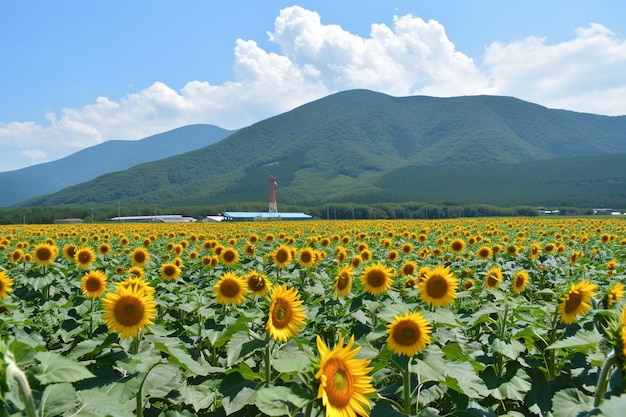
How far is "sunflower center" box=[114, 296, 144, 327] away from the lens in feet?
10.7

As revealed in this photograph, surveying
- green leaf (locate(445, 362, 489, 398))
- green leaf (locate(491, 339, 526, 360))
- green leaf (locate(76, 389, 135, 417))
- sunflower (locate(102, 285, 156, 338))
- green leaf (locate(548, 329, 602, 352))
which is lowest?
green leaf (locate(491, 339, 526, 360))

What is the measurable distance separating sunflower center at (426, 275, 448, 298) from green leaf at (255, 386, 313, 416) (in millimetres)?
2730

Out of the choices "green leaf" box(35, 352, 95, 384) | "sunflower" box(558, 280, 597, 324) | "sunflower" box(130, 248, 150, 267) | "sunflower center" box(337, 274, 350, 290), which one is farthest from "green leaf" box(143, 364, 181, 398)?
"sunflower" box(130, 248, 150, 267)

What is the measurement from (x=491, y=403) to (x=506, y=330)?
1104 mm

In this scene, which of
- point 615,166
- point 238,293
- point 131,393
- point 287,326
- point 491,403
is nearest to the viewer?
point 131,393

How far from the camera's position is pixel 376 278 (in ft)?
17.4

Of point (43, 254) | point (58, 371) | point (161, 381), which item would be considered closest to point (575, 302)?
point (161, 381)

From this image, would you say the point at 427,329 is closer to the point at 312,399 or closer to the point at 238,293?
the point at 312,399

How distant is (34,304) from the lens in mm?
7043

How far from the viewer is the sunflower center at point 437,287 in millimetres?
4648

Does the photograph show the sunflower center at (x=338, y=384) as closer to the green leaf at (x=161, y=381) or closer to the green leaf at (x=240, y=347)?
the green leaf at (x=240, y=347)

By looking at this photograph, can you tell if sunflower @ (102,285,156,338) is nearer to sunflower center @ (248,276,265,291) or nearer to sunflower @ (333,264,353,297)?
sunflower center @ (248,276,265,291)

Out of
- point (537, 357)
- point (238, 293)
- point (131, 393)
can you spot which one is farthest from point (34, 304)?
point (537, 357)

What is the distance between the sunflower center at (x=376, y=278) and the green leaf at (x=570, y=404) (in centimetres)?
261
